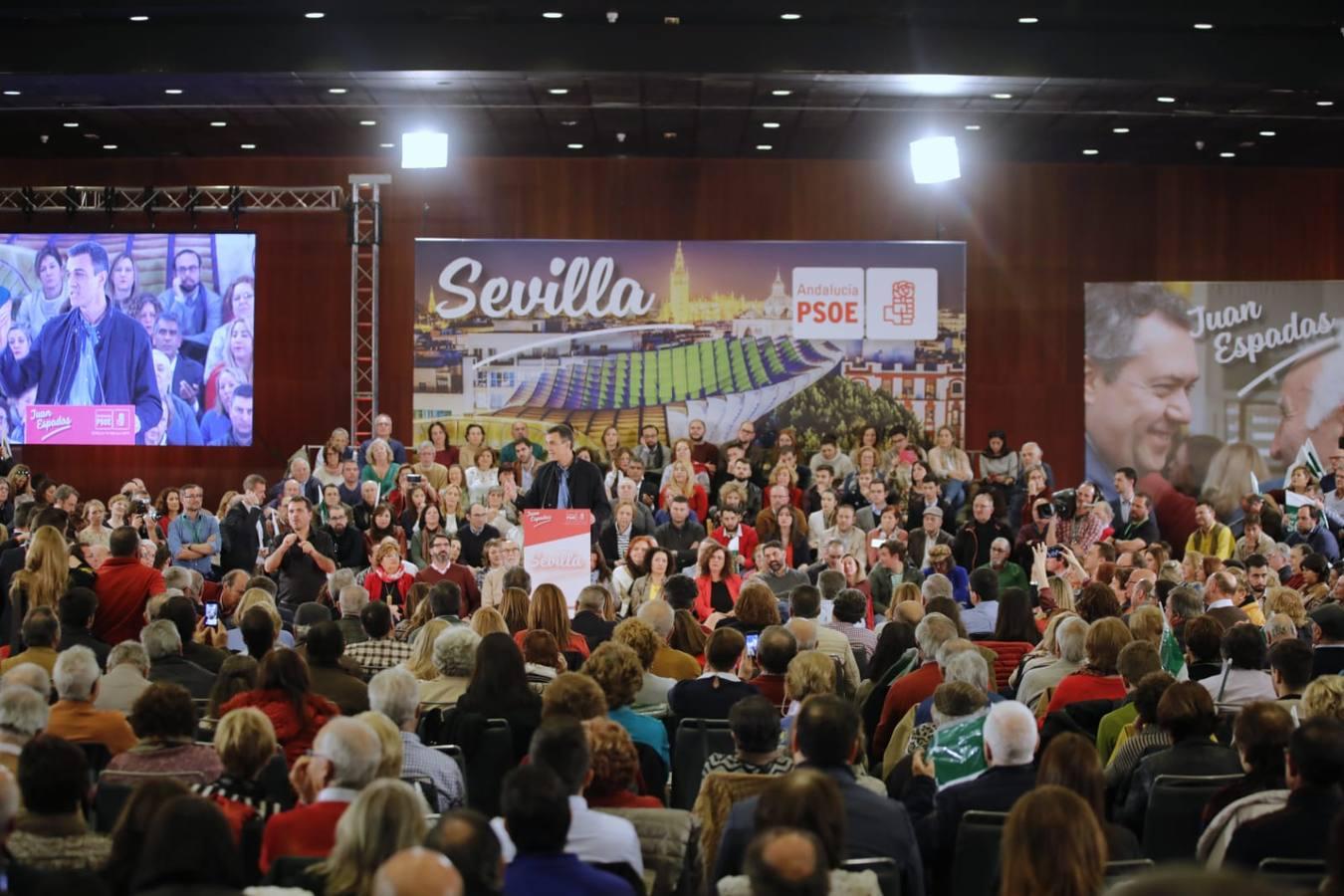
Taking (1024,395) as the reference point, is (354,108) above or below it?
above

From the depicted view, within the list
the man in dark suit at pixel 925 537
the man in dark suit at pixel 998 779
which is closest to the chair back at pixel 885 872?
the man in dark suit at pixel 998 779

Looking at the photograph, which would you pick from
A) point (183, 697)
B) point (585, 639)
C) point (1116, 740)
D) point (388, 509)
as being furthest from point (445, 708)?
point (388, 509)

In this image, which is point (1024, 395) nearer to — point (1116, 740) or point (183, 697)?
point (1116, 740)

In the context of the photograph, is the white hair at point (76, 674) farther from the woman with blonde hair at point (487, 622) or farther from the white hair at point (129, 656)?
the woman with blonde hair at point (487, 622)

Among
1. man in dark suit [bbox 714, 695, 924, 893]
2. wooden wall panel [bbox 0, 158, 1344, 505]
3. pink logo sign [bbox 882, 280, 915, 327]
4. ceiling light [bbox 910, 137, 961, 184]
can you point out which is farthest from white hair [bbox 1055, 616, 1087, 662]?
wooden wall panel [bbox 0, 158, 1344, 505]

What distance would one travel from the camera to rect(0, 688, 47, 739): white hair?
15.4 ft

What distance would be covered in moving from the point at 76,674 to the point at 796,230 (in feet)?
41.6

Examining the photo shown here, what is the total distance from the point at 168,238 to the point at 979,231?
818 centimetres

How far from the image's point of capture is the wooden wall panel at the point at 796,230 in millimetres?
17062

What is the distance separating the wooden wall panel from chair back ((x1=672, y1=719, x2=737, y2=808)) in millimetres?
11639

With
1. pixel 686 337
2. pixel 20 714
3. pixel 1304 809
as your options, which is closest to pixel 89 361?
pixel 686 337

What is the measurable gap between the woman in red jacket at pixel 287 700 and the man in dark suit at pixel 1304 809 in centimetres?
286

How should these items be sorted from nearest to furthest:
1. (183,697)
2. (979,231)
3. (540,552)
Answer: (183,697)
(540,552)
(979,231)

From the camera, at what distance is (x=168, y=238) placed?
16.2m
